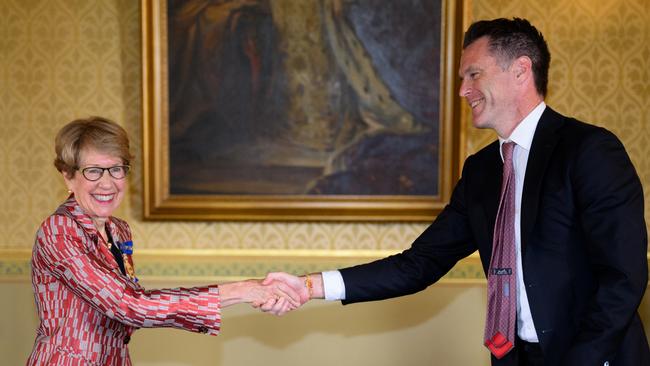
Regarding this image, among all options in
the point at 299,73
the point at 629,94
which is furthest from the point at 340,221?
the point at 629,94

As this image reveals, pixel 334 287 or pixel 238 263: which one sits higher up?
pixel 334 287

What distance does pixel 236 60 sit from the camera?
13.9 ft

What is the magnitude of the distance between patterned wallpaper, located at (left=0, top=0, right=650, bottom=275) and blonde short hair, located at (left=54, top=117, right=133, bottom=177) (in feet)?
6.02

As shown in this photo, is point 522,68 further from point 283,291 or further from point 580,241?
point 283,291

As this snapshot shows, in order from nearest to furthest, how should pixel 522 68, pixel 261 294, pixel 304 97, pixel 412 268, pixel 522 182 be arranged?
pixel 522 182
pixel 522 68
pixel 261 294
pixel 412 268
pixel 304 97

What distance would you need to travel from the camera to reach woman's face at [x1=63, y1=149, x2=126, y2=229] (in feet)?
8.23

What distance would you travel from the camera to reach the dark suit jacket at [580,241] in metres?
2.13

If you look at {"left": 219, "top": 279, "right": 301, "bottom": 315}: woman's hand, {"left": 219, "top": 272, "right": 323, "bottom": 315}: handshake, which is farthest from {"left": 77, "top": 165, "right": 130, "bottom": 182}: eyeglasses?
{"left": 219, "top": 272, "right": 323, "bottom": 315}: handshake

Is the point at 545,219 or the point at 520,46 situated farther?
the point at 520,46

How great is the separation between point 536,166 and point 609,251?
1.28 feet

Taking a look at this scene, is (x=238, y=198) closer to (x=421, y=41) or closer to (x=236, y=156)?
(x=236, y=156)

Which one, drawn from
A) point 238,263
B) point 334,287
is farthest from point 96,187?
point 238,263

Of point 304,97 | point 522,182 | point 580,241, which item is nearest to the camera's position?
point 580,241

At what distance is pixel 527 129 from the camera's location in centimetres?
254
